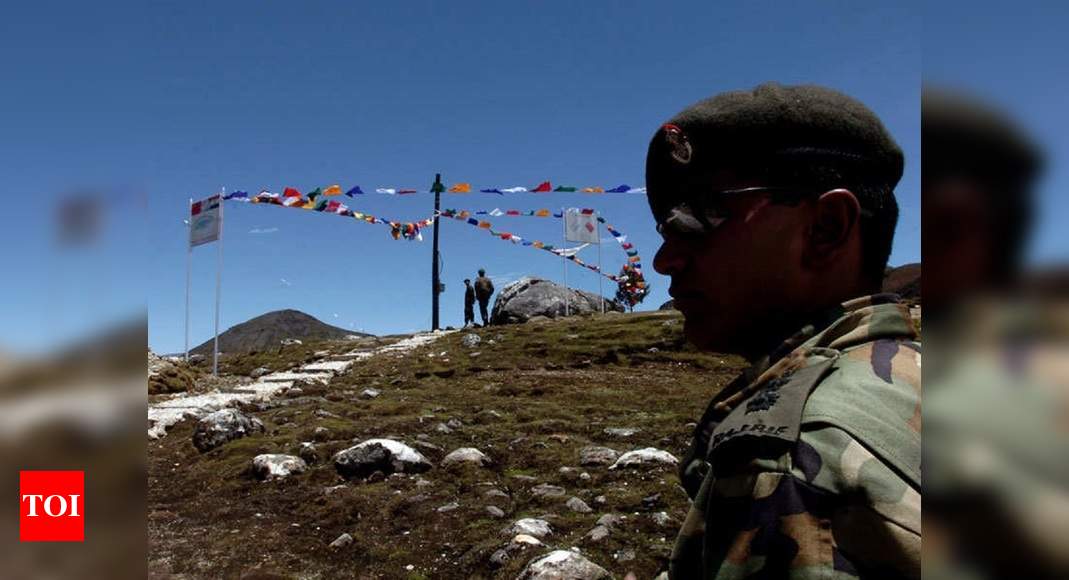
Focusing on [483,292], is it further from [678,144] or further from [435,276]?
[678,144]

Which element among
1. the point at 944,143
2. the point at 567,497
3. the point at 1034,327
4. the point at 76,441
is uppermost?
the point at 944,143

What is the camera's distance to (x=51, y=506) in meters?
1.62

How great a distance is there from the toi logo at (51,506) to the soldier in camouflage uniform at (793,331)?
1.17 metres

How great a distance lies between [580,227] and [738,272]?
26.2 m

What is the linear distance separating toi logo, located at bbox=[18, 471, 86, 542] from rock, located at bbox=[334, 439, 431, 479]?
4321 mm

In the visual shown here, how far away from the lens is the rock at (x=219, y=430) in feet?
24.7

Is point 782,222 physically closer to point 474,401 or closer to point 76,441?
point 76,441

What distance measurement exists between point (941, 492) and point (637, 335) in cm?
1686

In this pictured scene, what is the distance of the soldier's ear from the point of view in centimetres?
141

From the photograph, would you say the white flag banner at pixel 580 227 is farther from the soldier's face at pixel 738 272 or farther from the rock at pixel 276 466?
the soldier's face at pixel 738 272

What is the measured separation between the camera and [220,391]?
12.3 meters

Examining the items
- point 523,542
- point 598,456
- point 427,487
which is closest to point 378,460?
point 427,487

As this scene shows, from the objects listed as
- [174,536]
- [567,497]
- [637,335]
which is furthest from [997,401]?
[637,335]

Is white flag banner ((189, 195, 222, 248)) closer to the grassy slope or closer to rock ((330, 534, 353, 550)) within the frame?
the grassy slope
